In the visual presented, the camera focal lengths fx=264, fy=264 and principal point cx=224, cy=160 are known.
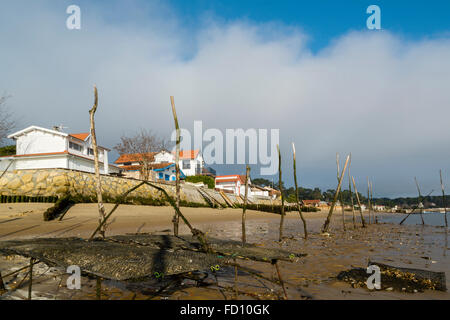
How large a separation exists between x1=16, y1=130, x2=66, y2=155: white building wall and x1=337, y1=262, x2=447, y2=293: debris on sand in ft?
112

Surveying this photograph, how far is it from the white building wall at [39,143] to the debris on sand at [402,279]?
34.3m

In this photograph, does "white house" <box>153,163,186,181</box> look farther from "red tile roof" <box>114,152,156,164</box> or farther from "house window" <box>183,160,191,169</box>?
"house window" <box>183,160,191,169</box>

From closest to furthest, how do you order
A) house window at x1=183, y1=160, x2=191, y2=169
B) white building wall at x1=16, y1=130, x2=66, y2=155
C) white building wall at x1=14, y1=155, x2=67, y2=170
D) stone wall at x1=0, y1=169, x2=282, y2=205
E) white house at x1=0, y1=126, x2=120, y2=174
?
stone wall at x1=0, y1=169, x2=282, y2=205, white building wall at x1=14, y1=155, x2=67, y2=170, white house at x1=0, y1=126, x2=120, y2=174, white building wall at x1=16, y1=130, x2=66, y2=155, house window at x1=183, y1=160, x2=191, y2=169

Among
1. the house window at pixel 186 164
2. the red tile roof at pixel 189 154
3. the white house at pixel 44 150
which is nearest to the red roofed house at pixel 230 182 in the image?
the house window at pixel 186 164

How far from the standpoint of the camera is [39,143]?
32.1 m

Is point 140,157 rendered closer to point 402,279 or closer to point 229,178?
point 229,178

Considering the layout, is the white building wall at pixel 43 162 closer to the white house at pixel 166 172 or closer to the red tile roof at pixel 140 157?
the red tile roof at pixel 140 157

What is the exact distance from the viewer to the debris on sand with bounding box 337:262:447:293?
14.5 feet

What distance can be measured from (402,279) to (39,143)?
37739mm

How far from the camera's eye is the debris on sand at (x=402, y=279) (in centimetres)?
441

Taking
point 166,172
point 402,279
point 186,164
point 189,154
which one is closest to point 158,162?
point 166,172

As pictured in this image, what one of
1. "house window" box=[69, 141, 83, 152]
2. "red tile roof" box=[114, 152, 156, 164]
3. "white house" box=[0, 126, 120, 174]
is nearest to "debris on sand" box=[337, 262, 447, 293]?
"white house" box=[0, 126, 120, 174]
